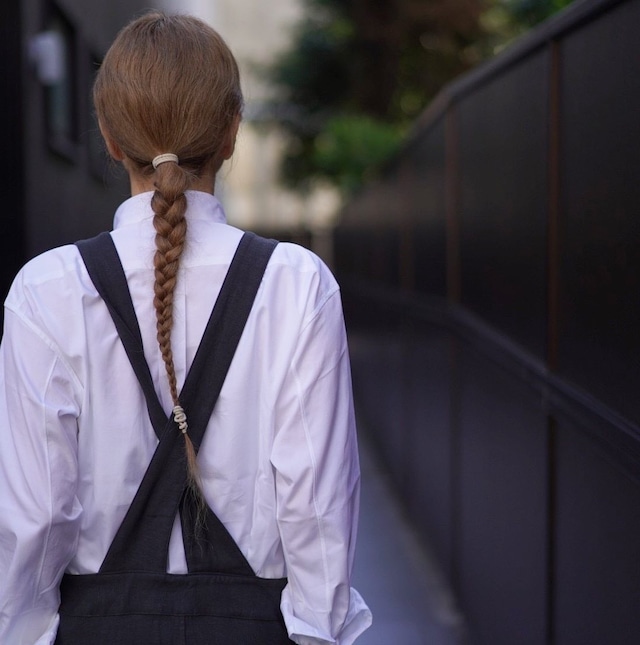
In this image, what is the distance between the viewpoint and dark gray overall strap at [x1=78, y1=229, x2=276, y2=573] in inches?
69.7

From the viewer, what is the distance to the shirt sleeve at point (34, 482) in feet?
5.68

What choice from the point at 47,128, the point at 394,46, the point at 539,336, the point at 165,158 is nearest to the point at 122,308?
the point at 165,158

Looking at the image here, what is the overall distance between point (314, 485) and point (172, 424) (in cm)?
24

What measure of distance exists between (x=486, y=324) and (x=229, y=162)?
74.0 inches

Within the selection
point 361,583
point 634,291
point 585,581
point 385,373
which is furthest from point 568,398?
point 385,373

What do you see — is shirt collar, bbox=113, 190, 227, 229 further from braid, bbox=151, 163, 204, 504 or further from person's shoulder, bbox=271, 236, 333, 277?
person's shoulder, bbox=271, 236, 333, 277

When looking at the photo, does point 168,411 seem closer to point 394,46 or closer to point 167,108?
point 167,108

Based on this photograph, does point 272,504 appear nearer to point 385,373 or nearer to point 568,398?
point 568,398

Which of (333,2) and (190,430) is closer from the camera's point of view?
(190,430)

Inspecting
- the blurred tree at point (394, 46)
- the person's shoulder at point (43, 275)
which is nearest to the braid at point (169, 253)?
the person's shoulder at point (43, 275)

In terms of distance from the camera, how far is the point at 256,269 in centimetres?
179

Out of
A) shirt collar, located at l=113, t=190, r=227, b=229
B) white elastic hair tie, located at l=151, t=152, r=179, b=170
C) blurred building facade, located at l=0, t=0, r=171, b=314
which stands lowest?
shirt collar, located at l=113, t=190, r=227, b=229

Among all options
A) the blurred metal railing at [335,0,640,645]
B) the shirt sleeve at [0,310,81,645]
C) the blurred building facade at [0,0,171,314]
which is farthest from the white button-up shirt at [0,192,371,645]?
the blurred building facade at [0,0,171,314]

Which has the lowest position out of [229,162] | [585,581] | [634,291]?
[585,581]
